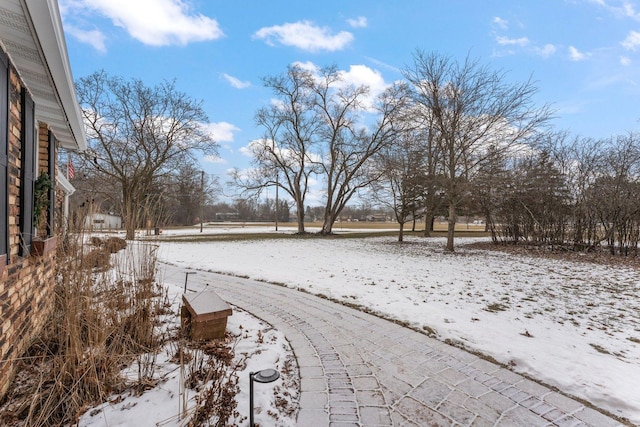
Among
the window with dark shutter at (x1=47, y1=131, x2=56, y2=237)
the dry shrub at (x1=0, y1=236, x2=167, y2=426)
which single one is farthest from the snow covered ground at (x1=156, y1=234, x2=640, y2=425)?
the window with dark shutter at (x1=47, y1=131, x2=56, y2=237)

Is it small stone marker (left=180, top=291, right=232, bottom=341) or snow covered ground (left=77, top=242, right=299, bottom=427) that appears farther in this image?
small stone marker (left=180, top=291, right=232, bottom=341)

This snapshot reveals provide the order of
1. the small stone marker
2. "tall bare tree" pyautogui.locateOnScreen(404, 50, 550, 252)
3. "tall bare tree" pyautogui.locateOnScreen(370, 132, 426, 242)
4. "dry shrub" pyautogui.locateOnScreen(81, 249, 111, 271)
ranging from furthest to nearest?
"tall bare tree" pyautogui.locateOnScreen(370, 132, 426, 242) → "tall bare tree" pyautogui.locateOnScreen(404, 50, 550, 252) → the small stone marker → "dry shrub" pyautogui.locateOnScreen(81, 249, 111, 271)

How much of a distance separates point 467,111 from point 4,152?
35.7ft

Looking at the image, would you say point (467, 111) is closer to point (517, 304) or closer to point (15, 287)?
point (517, 304)

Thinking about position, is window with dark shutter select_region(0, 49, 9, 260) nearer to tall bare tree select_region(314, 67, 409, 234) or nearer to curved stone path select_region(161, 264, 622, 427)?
curved stone path select_region(161, 264, 622, 427)

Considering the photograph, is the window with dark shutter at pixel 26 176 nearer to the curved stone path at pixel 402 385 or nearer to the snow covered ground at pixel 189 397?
the snow covered ground at pixel 189 397

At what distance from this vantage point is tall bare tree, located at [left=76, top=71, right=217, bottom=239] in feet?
45.2

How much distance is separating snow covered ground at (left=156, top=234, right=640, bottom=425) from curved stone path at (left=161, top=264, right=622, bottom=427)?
0.30m

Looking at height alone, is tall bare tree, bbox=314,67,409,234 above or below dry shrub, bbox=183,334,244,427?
above

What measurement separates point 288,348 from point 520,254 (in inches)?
426

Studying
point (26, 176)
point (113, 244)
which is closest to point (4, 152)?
point (26, 176)

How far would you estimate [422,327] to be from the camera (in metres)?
3.63

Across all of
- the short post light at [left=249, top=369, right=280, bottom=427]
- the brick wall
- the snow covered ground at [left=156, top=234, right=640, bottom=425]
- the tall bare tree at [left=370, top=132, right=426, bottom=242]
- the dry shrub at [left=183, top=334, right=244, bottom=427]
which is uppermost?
the tall bare tree at [left=370, top=132, right=426, bottom=242]

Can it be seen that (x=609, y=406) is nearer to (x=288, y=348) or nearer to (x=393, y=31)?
(x=288, y=348)
